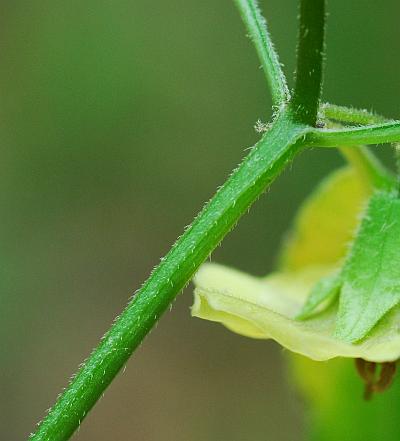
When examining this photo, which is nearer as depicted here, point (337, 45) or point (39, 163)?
point (337, 45)

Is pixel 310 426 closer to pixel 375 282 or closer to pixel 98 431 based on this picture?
pixel 375 282

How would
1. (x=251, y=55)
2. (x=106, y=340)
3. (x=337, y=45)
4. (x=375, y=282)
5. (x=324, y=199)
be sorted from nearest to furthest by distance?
(x=106, y=340)
(x=375, y=282)
(x=324, y=199)
(x=337, y=45)
(x=251, y=55)

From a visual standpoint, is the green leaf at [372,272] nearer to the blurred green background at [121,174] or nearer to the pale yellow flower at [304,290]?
the pale yellow flower at [304,290]

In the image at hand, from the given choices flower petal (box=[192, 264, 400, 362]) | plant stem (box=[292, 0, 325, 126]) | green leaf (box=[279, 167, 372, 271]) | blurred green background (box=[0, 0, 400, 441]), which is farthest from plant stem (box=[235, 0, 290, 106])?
blurred green background (box=[0, 0, 400, 441])

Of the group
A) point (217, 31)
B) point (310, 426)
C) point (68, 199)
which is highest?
point (310, 426)

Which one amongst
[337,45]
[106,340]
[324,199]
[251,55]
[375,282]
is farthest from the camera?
[251,55]

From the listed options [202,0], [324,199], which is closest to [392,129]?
[324,199]

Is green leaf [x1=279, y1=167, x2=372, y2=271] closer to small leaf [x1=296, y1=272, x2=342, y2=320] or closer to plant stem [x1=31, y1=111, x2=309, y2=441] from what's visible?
small leaf [x1=296, y1=272, x2=342, y2=320]
